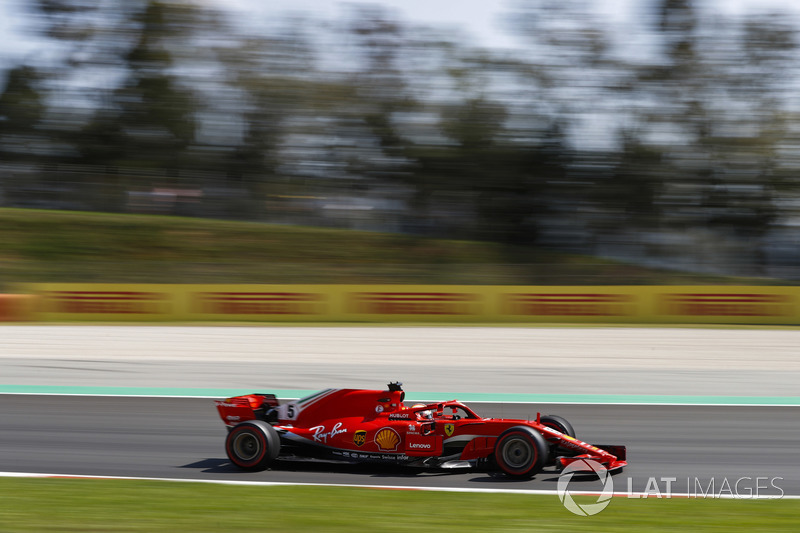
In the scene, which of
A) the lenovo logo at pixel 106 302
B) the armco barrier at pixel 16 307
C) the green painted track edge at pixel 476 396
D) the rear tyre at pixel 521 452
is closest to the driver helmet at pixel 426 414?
the rear tyre at pixel 521 452

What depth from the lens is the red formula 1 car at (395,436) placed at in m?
6.34

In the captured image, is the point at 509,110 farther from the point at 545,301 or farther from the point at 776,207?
the point at 545,301

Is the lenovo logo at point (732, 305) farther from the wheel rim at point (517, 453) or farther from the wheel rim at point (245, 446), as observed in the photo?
the wheel rim at point (245, 446)

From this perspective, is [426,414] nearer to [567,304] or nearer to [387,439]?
[387,439]

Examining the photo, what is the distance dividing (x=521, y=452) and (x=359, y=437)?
4.06ft

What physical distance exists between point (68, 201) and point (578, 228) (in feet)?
55.3

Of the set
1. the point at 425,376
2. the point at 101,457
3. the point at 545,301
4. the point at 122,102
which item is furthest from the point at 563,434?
the point at 122,102


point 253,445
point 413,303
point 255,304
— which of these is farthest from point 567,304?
point 253,445

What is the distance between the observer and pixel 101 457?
7371 millimetres

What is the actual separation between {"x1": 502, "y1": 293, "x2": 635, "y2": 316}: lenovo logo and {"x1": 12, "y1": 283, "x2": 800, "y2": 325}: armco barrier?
0.06 feet

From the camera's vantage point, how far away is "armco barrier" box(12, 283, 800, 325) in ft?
54.2

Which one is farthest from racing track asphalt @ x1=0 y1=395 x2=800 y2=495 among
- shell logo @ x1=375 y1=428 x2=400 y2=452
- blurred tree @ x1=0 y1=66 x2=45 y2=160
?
blurred tree @ x1=0 y1=66 x2=45 y2=160

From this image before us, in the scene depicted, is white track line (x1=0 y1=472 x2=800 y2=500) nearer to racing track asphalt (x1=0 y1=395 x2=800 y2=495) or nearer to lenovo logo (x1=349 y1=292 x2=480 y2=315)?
racing track asphalt (x1=0 y1=395 x2=800 y2=495)

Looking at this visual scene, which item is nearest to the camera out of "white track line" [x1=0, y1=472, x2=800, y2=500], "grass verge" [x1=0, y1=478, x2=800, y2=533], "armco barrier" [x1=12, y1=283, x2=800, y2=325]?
"grass verge" [x1=0, y1=478, x2=800, y2=533]
